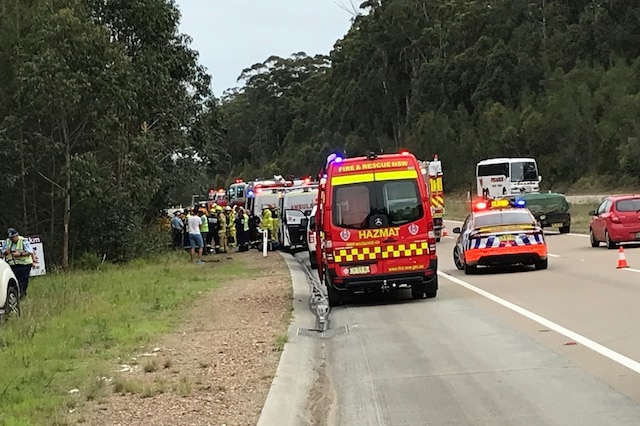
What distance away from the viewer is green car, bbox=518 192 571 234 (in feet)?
114

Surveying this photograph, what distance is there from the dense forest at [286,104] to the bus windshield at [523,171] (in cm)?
1535

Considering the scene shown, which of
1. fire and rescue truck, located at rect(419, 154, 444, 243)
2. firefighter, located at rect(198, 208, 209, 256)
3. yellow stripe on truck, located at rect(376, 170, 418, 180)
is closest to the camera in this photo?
yellow stripe on truck, located at rect(376, 170, 418, 180)

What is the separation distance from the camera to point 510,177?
49156 millimetres

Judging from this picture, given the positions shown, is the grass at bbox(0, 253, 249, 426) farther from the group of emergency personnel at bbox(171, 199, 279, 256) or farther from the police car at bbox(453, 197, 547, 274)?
the group of emergency personnel at bbox(171, 199, 279, 256)

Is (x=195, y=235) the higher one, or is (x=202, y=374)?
(x=195, y=235)

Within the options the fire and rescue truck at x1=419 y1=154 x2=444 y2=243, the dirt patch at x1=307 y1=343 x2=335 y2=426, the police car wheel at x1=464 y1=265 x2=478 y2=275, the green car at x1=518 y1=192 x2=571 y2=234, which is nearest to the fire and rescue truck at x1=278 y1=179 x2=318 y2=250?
the fire and rescue truck at x1=419 y1=154 x2=444 y2=243

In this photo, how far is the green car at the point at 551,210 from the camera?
34719 millimetres

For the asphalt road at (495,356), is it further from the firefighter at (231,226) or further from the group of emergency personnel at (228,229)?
the firefighter at (231,226)

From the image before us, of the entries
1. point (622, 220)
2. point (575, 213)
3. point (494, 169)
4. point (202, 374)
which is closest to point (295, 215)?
point (622, 220)

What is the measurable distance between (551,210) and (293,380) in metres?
26.6

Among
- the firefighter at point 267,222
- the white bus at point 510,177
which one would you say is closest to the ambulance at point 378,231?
the firefighter at point 267,222

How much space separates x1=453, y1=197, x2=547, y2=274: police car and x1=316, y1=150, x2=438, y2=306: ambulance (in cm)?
420

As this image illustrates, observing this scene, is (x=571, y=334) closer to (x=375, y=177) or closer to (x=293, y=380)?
(x=293, y=380)

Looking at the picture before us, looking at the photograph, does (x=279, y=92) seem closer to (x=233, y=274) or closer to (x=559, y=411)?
(x=233, y=274)
